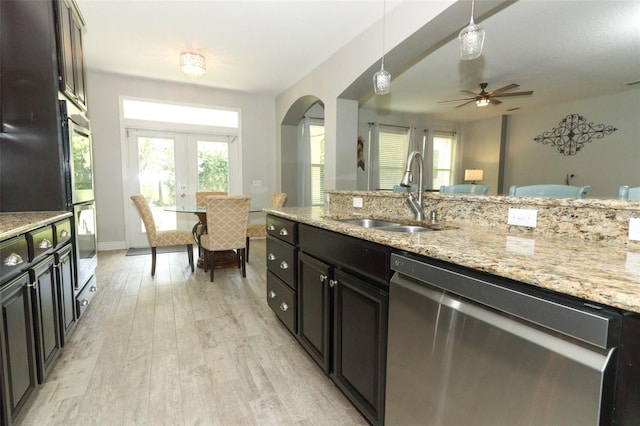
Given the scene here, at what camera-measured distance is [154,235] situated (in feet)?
11.9

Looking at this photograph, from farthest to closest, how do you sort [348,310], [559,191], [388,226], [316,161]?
1. [316,161]
2. [559,191]
3. [388,226]
4. [348,310]

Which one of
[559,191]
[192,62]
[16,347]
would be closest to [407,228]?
[559,191]

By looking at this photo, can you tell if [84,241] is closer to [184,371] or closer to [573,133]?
[184,371]

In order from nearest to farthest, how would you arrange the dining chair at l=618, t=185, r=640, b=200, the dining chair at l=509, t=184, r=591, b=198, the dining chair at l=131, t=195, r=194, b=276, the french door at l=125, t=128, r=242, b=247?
the dining chair at l=618, t=185, r=640, b=200 < the dining chair at l=509, t=184, r=591, b=198 < the dining chair at l=131, t=195, r=194, b=276 < the french door at l=125, t=128, r=242, b=247

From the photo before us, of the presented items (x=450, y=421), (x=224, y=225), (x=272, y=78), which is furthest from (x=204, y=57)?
(x=450, y=421)

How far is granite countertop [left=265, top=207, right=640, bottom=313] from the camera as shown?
663mm

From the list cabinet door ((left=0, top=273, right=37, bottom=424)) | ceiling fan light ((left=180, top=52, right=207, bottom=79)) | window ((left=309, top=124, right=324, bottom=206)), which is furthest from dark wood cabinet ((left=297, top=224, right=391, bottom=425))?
window ((left=309, top=124, right=324, bottom=206))

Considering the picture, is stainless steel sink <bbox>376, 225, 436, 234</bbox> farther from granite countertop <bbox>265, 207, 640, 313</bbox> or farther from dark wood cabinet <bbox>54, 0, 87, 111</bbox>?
dark wood cabinet <bbox>54, 0, 87, 111</bbox>

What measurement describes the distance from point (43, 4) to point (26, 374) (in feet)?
7.35

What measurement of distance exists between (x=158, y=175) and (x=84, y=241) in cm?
297

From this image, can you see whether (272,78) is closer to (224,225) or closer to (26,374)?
(224,225)

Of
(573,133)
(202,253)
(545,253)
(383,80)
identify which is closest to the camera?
(545,253)

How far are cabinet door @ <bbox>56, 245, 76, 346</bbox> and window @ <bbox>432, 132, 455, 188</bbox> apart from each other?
24.1 ft

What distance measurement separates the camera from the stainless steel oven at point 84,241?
2.31 metres
